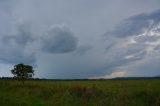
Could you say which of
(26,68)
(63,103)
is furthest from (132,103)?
(26,68)

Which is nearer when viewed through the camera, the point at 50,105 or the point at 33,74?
the point at 50,105

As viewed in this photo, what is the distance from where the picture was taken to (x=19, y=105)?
1778 centimetres

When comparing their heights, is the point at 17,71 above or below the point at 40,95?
above

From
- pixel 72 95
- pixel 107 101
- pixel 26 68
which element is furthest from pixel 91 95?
pixel 26 68

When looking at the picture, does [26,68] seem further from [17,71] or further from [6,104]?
[6,104]

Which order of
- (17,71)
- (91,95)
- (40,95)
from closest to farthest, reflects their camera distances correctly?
(91,95), (40,95), (17,71)

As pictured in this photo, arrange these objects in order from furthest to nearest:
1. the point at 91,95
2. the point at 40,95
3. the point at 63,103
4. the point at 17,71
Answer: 1. the point at 17,71
2. the point at 40,95
3. the point at 91,95
4. the point at 63,103

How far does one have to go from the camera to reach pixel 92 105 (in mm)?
17344

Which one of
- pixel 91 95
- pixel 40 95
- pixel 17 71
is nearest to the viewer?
pixel 91 95

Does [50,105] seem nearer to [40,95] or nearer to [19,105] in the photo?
[19,105]

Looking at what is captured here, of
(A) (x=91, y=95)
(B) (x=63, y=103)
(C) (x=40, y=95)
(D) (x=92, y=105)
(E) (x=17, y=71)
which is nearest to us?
(D) (x=92, y=105)

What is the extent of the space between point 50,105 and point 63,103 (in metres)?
1.12

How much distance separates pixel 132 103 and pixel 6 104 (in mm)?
8634

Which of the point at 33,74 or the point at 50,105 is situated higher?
the point at 33,74
